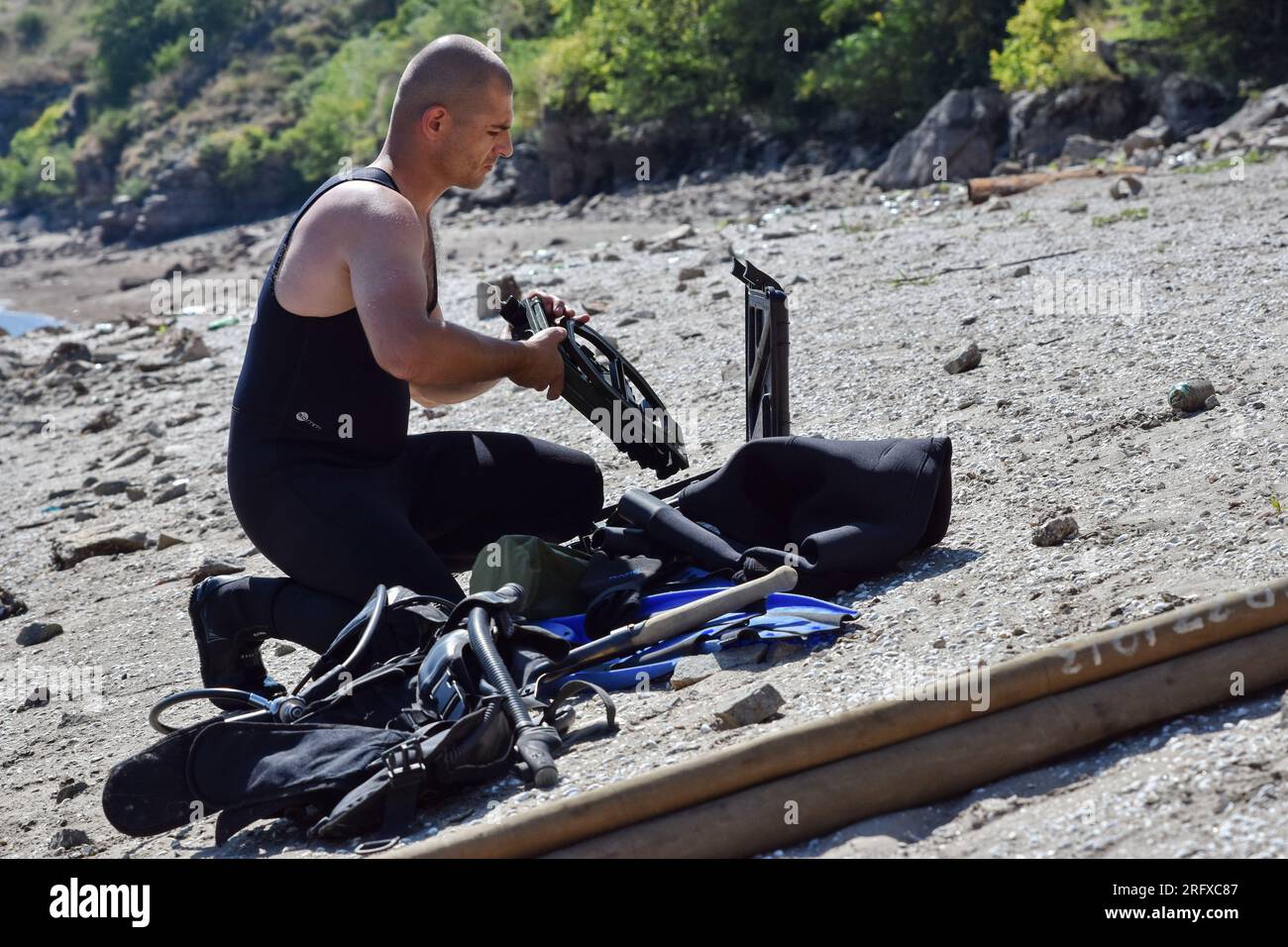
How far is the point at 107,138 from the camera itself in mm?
61000

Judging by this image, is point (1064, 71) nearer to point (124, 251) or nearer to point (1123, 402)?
point (1123, 402)

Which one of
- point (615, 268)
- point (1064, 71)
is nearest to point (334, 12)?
point (1064, 71)

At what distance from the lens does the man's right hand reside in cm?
425

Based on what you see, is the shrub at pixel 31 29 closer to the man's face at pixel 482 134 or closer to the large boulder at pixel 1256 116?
the large boulder at pixel 1256 116

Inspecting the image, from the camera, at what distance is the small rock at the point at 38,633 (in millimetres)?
6246

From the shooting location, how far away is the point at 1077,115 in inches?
768

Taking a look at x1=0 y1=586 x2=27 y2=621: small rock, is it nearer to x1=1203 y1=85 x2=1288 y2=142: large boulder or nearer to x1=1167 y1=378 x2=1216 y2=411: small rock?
x1=1167 y1=378 x2=1216 y2=411: small rock

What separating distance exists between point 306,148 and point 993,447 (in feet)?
150

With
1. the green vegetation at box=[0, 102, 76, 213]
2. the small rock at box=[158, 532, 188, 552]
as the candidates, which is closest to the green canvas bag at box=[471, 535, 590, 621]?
the small rock at box=[158, 532, 188, 552]

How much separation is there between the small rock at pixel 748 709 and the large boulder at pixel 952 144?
606 inches

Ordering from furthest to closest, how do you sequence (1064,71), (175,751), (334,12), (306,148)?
(334,12), (306,148), (1064,71), (175,751)

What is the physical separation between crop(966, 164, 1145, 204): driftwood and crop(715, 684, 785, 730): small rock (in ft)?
38.4

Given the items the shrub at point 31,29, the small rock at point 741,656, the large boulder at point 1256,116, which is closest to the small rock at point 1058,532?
the small rock at point 741,656

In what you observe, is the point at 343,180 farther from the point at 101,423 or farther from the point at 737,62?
the point at 737,62
